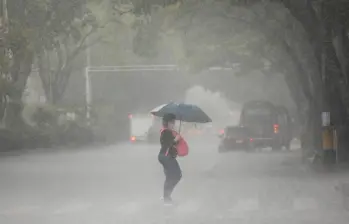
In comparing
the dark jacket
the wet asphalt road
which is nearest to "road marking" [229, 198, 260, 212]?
the wet asphalt road

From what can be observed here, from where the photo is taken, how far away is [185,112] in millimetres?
17953

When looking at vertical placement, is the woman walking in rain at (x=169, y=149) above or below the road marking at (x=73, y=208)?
above

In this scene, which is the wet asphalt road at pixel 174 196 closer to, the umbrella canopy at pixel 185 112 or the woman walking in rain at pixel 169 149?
the woman walking in rain at pixel 169 149

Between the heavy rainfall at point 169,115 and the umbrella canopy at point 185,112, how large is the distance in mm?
35

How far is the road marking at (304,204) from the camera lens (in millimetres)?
16111

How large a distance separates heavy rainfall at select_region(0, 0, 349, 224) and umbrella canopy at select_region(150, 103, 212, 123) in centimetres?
3

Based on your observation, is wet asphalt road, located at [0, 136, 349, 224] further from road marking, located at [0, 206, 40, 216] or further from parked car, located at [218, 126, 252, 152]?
parked car, located at [218, 126, 252, 152]

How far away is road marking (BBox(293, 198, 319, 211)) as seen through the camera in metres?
16.1

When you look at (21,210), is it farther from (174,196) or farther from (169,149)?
(174,196)

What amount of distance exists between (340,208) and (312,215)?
60.0 inches

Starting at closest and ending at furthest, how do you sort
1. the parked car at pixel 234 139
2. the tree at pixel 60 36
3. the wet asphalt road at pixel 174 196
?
the wet asphalt road at pixel 174 196
the tree at pixel 60 36
the parked car at pixel 234 139

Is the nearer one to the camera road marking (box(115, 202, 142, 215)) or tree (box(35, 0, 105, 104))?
road marking (box(115, 202, 142, 215))

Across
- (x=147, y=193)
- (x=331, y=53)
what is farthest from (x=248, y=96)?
(x=147, y=193)

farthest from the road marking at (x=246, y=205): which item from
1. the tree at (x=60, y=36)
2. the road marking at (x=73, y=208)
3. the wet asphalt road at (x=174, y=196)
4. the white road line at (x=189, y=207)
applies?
the tree at (x=60, y=36)
